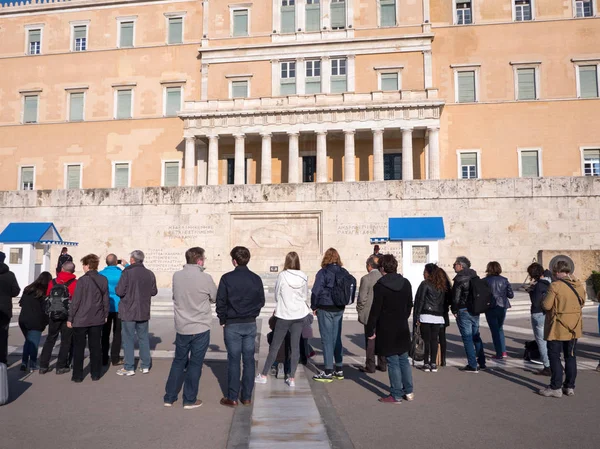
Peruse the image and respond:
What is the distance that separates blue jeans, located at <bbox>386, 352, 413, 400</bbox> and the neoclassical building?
25.7 m

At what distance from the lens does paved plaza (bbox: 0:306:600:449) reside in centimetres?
477

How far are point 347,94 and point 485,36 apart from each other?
11070 millimetres

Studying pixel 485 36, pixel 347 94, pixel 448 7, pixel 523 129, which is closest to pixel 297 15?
pixel 347 94

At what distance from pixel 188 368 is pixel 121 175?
33.9m

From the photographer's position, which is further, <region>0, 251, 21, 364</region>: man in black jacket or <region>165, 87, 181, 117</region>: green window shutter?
<region>165, 87, 181, 117</region>: green window shutter

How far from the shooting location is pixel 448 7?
112 ft

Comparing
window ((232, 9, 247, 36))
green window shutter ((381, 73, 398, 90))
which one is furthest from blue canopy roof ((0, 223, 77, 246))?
green window shutter ((381, 73, 398, 90))

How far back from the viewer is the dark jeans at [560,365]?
21.2ft

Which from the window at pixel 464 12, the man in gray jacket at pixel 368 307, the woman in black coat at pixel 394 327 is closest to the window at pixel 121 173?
the window at pixel 464 12

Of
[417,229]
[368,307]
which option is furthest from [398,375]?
[417,229]

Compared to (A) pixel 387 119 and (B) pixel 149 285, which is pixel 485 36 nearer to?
(A) pixel 387 119

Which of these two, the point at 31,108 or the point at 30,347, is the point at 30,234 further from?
the point at 31,108

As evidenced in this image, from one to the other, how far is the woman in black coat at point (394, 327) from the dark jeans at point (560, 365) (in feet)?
6.54

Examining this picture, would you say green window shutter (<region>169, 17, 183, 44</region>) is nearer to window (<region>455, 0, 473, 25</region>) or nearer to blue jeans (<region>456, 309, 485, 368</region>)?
window (<region>455, 0, 473, 25</region>)
